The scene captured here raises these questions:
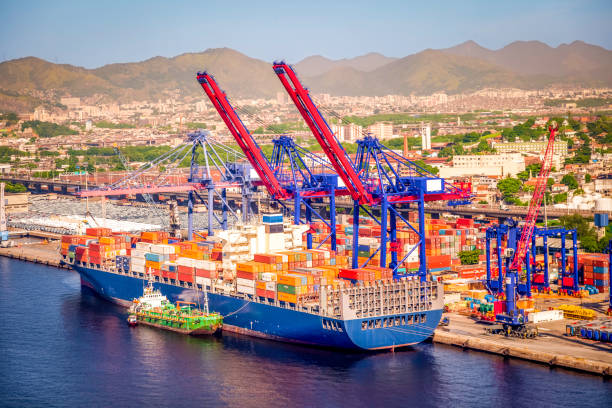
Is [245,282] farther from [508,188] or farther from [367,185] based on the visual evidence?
[508,188]

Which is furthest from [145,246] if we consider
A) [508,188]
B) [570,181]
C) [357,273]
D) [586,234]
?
[570,181]

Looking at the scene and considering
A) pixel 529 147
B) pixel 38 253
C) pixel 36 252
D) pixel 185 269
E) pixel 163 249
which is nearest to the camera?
pixel 185 269

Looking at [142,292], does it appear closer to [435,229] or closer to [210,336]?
[210,336]

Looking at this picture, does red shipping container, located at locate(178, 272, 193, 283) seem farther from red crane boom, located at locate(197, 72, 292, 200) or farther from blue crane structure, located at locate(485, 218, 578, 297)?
blue crane structure, located at locate(485, 218, 578, 297)

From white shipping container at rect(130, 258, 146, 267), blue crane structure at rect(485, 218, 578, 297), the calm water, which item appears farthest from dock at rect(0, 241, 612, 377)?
white shipping container at rect(130, 258, 146, 267)

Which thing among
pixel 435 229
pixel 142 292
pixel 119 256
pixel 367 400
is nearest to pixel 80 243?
pixel 119 256

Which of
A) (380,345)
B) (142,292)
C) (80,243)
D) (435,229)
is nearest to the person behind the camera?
(380,345)

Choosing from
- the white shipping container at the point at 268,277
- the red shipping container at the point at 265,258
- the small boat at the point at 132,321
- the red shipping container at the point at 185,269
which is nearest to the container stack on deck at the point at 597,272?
the red shipping container at the point at 265,258
